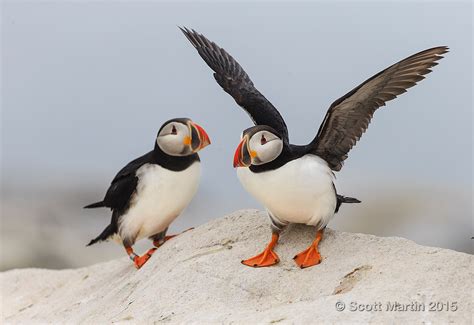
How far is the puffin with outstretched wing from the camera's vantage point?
166 inches

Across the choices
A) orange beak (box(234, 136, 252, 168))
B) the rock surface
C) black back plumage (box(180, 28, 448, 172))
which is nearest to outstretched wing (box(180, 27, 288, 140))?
black back plumage (box(180, 28, 448, 172))

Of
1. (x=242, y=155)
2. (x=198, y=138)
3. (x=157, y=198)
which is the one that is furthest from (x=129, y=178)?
(x=242, y=155)

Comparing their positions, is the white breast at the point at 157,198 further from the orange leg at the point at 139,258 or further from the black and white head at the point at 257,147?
the black and white head at the point at 257,147

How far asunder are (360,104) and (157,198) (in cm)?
158

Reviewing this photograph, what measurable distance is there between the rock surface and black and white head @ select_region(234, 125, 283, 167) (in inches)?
24.1

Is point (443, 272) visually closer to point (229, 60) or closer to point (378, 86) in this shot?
point (378, 86)

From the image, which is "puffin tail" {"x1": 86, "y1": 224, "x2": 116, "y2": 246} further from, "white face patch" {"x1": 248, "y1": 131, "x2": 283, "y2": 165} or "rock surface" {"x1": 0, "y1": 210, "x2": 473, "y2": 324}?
"white face patch" {"x1": 248, "y1": 131, "x2": 283, "y2": 165}

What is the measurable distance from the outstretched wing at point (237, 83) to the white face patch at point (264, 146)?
0.31 meters

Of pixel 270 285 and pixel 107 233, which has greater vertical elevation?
pixel 107 233

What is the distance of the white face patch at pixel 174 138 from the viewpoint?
4965 millimetres

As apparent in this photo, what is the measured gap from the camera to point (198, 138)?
4945mm

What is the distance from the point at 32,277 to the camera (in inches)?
245

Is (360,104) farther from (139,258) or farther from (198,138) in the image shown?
(139,258)

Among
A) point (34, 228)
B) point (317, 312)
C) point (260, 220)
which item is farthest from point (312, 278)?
point (34, 228)
